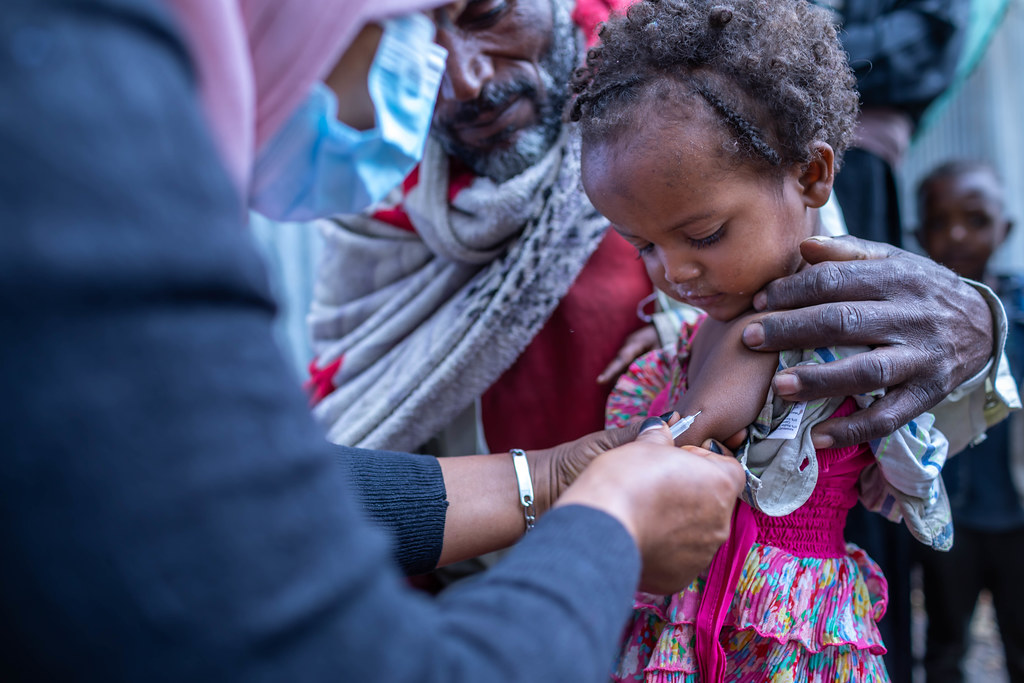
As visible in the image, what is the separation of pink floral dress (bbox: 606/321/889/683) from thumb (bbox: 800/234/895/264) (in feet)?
0.88

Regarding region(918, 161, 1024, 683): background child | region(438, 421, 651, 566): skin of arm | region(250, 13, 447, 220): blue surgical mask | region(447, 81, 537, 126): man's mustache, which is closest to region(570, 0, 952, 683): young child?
region(438, 421, 651, 566): skin of arm

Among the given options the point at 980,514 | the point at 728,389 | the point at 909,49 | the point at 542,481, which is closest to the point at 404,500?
the point at 542,481

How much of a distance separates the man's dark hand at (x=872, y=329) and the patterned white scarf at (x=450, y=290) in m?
0.64

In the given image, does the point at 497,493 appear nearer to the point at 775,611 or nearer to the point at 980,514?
the point at 775,611

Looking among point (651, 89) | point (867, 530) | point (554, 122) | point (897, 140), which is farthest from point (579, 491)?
point (897, 140)

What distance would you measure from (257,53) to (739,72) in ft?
2.75

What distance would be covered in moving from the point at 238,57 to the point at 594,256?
133cm

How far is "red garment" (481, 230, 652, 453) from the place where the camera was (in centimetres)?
198

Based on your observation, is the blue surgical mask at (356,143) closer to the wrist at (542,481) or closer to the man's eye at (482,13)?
the wrist at (542,481)

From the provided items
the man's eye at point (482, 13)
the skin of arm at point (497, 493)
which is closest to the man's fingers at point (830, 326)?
the skin of arm at point (497, 493)

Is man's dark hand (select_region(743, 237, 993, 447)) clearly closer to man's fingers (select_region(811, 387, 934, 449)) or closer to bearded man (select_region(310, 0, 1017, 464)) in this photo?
man's fingers (select_region(811, 387, 934, 449))

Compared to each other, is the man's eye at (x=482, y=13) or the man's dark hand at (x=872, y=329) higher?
the man's eye at (x=482, y=13)

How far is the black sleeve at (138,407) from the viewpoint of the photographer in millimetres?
563

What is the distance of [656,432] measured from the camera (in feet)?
4.07
